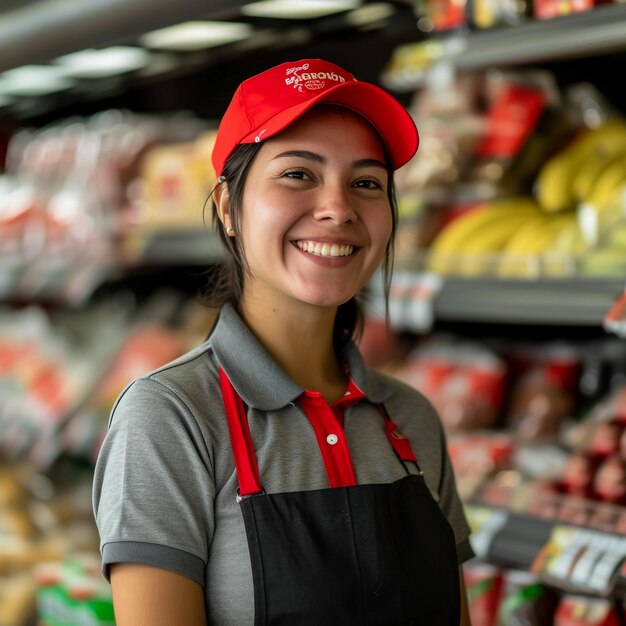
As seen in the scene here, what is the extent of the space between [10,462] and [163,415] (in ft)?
8.15

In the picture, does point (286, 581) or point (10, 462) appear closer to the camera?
point (286, 581)

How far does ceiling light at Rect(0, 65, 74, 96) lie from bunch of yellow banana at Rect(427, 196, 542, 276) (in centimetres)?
164

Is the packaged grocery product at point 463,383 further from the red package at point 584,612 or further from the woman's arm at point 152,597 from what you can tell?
the woman's arm at point 152,597

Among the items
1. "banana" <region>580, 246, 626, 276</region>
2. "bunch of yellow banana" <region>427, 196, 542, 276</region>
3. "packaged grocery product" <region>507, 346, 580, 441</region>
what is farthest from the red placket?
"packaged grocery product" <region>507, 346, 580, 441</region>

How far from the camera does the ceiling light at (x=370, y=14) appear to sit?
8.48 ft

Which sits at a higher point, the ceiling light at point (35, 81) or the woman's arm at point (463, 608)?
the ceiling light at point (35, 81)

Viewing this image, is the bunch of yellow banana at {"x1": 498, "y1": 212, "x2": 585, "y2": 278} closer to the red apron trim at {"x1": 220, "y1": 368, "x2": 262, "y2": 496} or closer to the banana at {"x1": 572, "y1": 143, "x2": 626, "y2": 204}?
the banana at {"x1": 572, "y1": 143, "x2": 626, "y2": 204}

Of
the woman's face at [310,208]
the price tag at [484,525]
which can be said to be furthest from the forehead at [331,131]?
the price tag at [484,525]

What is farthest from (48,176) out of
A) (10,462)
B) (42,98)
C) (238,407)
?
(238,407)

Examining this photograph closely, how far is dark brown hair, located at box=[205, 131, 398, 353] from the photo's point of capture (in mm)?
1292

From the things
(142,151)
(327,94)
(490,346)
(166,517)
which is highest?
(327,94)

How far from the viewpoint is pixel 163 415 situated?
1.18m

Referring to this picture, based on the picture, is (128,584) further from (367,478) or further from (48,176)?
(48,176)

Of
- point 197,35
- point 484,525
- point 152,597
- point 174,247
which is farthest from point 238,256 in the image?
point 197,35
